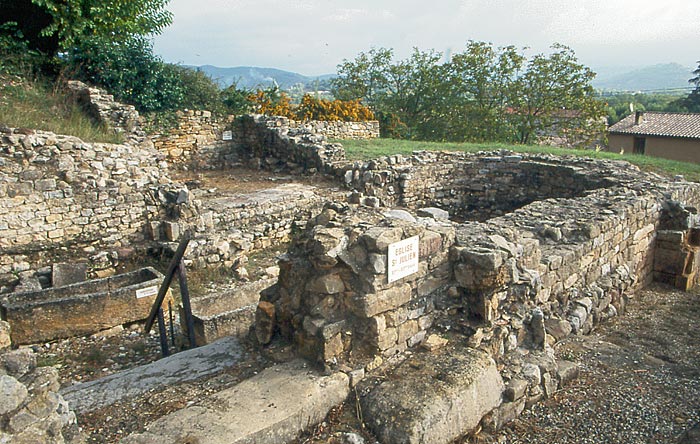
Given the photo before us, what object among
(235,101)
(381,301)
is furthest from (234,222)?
(235,101)

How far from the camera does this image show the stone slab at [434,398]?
3.64m

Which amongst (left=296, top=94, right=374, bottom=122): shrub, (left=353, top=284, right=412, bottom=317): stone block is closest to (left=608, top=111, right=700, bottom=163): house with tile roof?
(left=296, top=94, right=374, bottom=122): shrub

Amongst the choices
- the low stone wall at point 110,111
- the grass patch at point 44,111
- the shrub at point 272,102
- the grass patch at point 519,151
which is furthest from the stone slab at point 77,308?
the shrub at point 272,102

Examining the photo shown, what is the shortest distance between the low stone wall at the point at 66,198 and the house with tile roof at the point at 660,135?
2666cm

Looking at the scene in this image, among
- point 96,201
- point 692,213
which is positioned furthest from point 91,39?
point 692,213

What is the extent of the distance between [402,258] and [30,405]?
2737 mm

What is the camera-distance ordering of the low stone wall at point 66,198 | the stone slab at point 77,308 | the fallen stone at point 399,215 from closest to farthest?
1. the fallen stone at point 399,215
2. the stone slab at point 77,308
3. the low stone wall at point 66,198

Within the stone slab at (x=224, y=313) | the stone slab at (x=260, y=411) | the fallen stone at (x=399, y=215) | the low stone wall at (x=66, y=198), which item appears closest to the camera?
the stone slab at (x=260, y=411)

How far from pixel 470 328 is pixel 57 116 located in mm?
11549

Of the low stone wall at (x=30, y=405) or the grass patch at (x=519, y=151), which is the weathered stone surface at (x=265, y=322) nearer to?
the low stone wall at (x=30, y=405)

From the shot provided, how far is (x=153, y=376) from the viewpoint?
13.8ft

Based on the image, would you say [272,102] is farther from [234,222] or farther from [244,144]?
[234,222]

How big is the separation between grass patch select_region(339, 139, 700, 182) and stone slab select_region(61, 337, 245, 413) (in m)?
10.7

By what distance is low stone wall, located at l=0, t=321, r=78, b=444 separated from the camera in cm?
268
